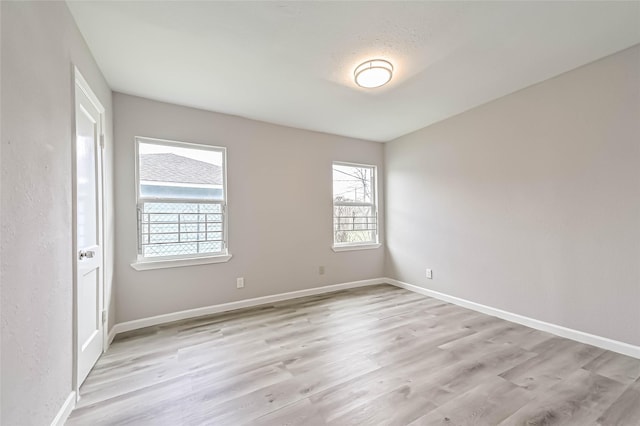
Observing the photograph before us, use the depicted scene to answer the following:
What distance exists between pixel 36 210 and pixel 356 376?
6.91 ft

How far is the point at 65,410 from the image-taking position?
1.46 metres

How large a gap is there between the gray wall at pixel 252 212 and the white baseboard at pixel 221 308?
64 mm

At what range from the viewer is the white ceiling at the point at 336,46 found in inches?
65.6

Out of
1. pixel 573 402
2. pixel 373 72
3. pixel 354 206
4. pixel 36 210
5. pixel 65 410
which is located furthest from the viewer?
pixel 354 206

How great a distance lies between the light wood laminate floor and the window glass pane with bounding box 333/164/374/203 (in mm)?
2010

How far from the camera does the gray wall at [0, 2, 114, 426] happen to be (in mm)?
1051

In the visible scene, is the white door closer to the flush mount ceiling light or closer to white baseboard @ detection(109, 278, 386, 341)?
white baseboard @ detection(109, 278, 386, 341)

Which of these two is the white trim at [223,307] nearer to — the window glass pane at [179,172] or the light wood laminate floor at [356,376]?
the light wood laminate floor at [356,376]

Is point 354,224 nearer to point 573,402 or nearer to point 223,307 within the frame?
point 223,307

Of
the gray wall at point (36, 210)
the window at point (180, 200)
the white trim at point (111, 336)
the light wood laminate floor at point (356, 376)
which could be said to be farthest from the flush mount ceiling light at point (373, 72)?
the white trim at point (111, 336)

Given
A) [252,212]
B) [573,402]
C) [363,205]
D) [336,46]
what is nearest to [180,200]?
[252,212]

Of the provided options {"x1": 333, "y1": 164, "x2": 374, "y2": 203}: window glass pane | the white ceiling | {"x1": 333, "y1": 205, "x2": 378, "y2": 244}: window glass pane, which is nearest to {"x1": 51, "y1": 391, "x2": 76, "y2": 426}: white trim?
the white ceiling

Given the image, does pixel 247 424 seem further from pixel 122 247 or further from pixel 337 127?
pixel 337 127

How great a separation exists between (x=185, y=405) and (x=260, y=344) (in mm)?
804
